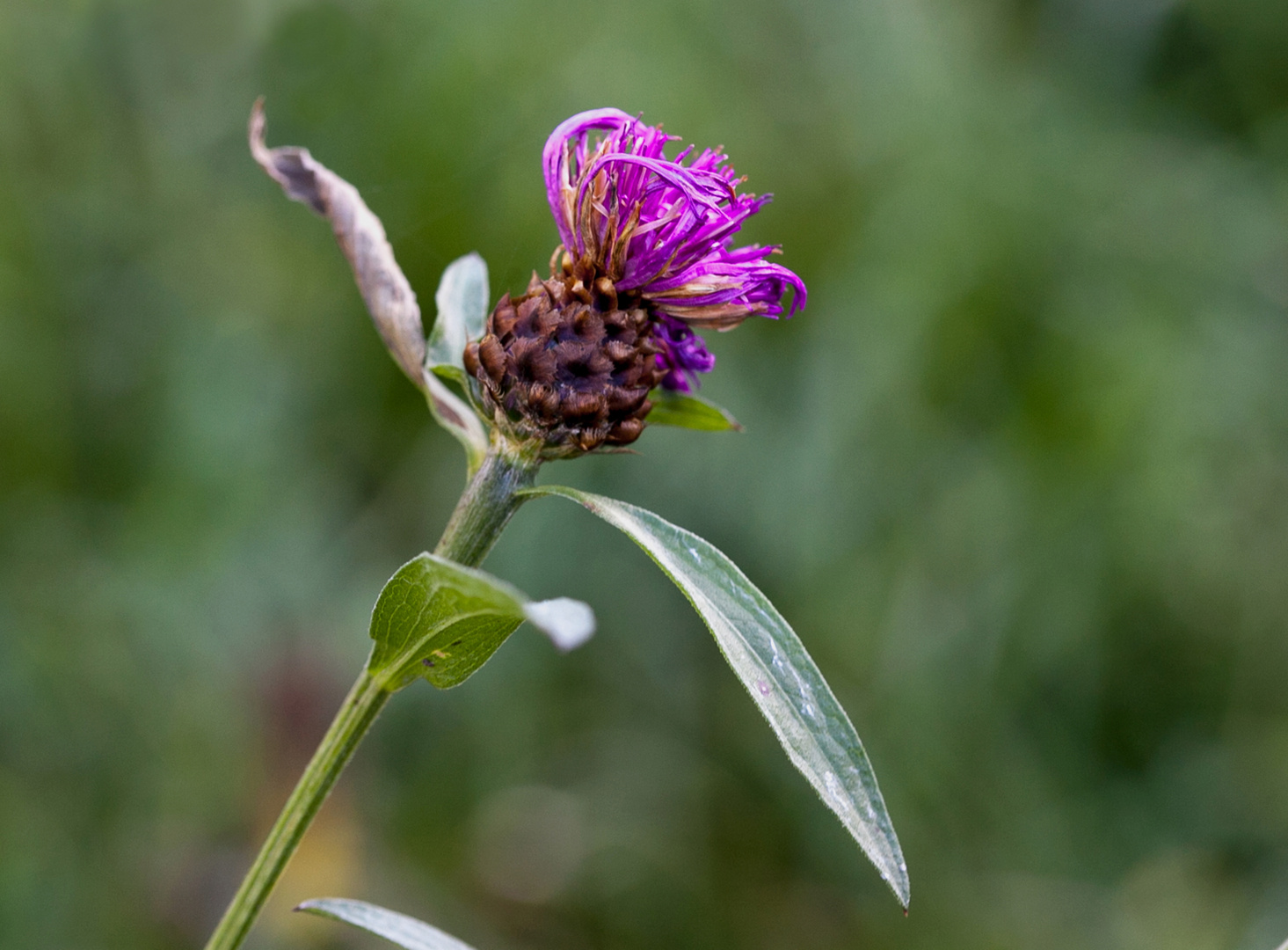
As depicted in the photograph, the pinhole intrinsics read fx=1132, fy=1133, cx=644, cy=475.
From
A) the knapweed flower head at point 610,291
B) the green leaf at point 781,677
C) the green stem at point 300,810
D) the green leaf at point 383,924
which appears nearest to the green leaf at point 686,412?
the knapweed flower head at point 610,291

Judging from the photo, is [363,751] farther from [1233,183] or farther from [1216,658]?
[1233,183]

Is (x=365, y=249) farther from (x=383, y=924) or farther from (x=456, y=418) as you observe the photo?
(x=383, y=924)

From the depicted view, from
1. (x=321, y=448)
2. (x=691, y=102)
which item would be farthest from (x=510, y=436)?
(x=691, y=102)

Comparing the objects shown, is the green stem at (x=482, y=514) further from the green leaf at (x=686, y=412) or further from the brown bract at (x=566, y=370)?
the green leaf at (x=686, y=412)

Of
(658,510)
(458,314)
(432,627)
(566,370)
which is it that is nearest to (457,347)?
(458,314)

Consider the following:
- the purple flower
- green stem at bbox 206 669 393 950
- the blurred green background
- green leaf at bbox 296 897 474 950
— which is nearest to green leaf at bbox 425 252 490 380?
the purple flower

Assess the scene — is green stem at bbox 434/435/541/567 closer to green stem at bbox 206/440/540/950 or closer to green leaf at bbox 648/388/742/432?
green stem at bbox 206/440/540/950
